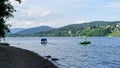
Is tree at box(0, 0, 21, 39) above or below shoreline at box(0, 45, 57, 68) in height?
above

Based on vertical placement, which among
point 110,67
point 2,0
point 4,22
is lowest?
point 110,67

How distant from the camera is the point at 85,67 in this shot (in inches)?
2172

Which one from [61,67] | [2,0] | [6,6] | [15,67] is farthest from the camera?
[6,6]

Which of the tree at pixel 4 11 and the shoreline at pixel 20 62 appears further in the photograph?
the tree at pixel 4 11

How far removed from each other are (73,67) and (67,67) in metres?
1.10

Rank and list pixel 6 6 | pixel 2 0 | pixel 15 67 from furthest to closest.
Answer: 1. pixel 6 6
2. pixel 2 0
3. pixel 15 67

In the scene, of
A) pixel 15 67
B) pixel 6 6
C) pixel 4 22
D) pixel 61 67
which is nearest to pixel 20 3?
pixel 6 6

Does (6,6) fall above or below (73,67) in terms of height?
above

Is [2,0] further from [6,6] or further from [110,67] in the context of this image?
[110,67]

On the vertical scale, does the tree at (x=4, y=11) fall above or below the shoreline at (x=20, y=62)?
above

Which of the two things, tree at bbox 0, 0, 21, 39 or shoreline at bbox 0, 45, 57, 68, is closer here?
shoreline at bbox 0, 45, 57, 68

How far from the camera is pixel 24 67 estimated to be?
4012 centimetres

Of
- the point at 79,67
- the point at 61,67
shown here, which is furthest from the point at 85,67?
the point at 61,67

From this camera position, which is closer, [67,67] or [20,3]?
[67,67]
